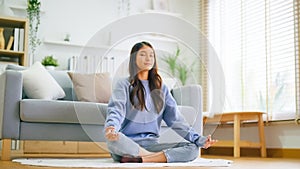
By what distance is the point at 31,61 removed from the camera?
396 cm

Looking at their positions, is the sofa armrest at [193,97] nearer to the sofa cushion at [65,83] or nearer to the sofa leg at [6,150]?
the sofa cushion at [65,83]

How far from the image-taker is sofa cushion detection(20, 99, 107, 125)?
2463 mm

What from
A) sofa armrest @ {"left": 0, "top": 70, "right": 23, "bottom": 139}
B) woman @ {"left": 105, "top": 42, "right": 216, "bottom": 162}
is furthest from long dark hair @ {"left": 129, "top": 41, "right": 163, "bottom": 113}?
sofa armrest @ {"left": 0, "top": 70, "right": 23, "bottom": 139}

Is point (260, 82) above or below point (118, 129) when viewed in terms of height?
above

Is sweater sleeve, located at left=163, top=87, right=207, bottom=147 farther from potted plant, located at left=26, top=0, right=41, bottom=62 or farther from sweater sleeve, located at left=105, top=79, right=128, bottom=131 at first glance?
potted plant, located at left=26, top=0, right=41, bottom=62

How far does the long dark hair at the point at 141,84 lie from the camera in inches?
84.5

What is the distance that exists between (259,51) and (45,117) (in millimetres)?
2059

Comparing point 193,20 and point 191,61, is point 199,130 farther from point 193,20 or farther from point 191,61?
point 193,20

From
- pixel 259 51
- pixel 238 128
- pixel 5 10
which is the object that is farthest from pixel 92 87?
pixel 259 51

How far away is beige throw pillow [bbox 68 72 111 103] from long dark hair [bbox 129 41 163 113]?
604 mm

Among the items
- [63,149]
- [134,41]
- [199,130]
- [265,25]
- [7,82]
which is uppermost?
[265,25]

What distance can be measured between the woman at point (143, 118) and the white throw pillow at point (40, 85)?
819mm

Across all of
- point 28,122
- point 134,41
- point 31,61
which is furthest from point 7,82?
point 31,61

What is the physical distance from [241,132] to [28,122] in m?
2.04
